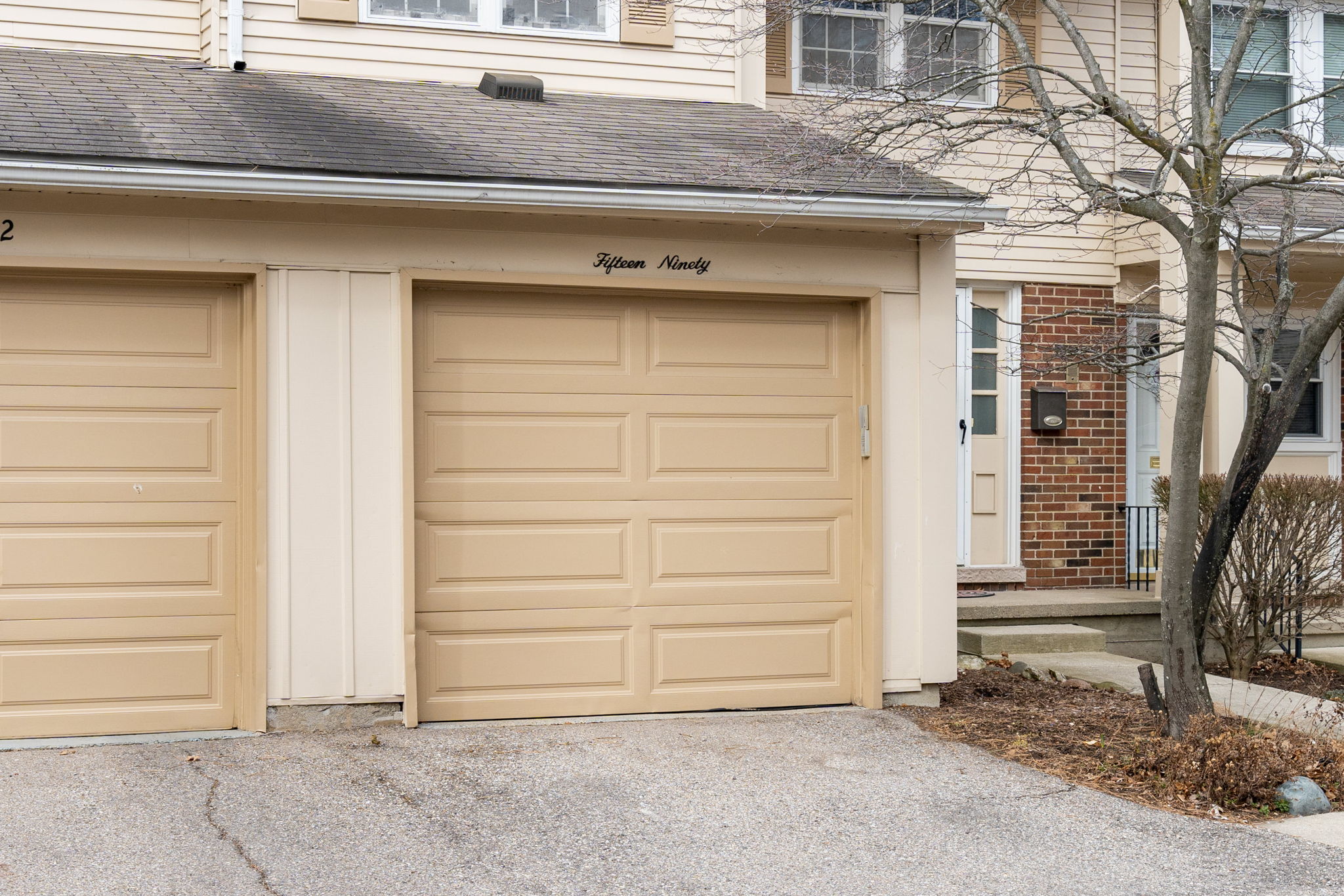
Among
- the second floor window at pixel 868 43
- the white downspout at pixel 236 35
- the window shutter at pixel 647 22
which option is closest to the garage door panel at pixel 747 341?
the window shutter at pixel 647 22

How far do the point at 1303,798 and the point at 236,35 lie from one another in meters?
7.09

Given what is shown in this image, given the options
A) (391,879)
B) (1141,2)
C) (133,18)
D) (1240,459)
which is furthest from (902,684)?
(1141,2)

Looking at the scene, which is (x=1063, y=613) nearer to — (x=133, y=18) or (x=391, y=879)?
(x=391, y=879)

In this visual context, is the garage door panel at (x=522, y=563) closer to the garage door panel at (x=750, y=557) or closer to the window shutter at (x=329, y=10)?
the garage door panel at (x=750, y=557)

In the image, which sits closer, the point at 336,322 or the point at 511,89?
the point at 336,322

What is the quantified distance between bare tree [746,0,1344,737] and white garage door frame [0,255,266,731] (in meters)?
2.94

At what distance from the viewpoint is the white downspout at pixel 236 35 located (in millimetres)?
8031

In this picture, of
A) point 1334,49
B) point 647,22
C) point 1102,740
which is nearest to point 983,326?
point 647,22

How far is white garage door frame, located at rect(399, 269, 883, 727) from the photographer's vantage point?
22.4 ft

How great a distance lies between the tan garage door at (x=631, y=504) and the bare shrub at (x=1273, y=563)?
323cm

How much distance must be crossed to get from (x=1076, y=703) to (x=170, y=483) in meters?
5.12

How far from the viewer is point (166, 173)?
20.4ft

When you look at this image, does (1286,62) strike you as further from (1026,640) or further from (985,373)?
(1026,640)

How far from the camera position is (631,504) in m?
7.29
